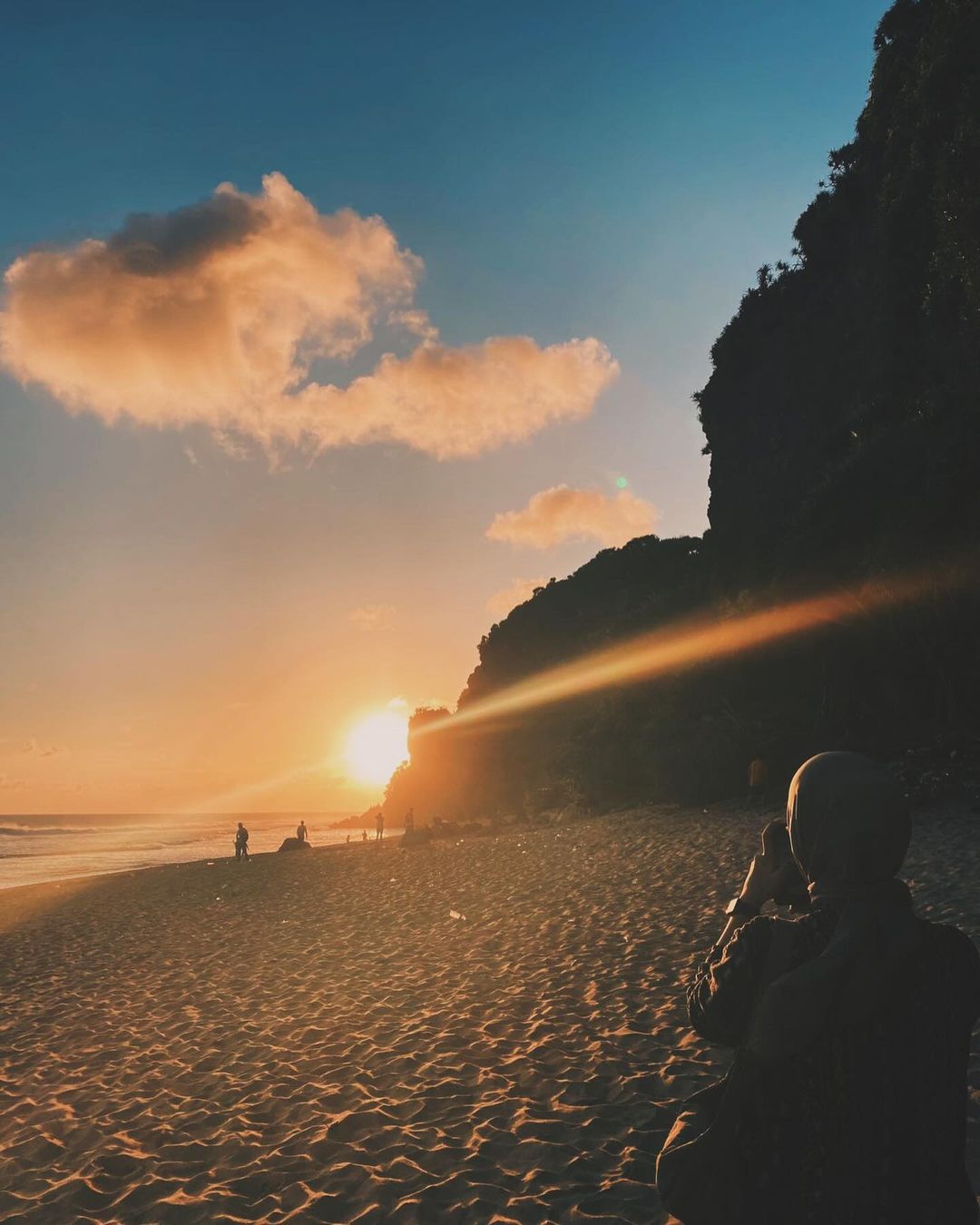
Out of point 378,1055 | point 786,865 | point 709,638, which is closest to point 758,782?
point 709,638

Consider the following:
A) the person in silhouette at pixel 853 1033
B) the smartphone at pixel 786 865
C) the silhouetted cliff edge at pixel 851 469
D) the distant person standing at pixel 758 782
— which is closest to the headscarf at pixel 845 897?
the person in silhouette at pixel 853 1033

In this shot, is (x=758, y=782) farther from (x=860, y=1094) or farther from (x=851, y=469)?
(x=860, y=1094)

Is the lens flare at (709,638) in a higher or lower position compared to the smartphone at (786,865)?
higher

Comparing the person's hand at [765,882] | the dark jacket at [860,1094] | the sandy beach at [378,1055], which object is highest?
the person's hand at [765,882]

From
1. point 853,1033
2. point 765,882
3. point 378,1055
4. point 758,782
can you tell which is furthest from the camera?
point 758,782

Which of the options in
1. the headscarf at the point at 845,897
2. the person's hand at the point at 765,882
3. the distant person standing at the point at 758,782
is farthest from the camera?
the distant person standing at the point at 758,782

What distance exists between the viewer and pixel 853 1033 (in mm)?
1968

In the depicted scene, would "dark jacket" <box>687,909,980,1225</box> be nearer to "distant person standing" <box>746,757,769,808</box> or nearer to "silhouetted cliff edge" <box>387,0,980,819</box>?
"silhouetted cliff edge" <box>387,0,980,819</box>

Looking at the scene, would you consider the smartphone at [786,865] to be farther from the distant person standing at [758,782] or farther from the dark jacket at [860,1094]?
the distant person standing at [758,782]

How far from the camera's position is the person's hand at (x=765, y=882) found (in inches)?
88.2

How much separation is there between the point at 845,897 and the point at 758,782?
25899 mm

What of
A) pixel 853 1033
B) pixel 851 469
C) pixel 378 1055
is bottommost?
pixel 378 1055

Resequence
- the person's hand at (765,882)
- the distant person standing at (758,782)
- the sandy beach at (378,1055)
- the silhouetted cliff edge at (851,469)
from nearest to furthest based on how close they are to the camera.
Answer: the person's hand at (765,882)
the sandy beach at (378,1055)
the silhouetted cliff edge at (851,469)
the distant person standing at (758,782)

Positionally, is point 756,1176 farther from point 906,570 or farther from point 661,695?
point 661,695
